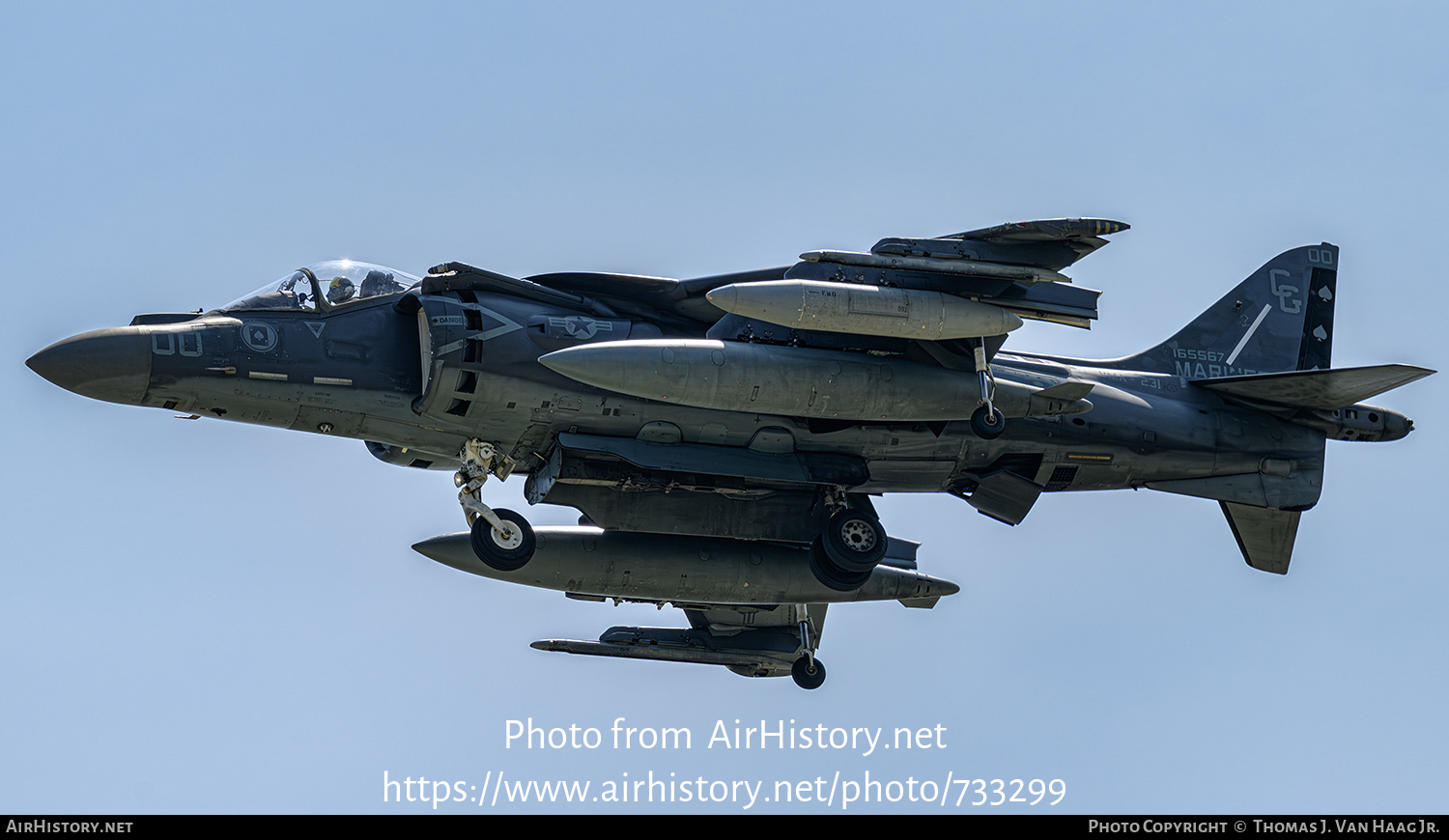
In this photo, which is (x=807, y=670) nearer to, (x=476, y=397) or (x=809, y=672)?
(x=809, y=672)

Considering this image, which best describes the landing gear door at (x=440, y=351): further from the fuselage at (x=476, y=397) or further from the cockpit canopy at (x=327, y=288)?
the cockpit canopy at (x=327, y=288)

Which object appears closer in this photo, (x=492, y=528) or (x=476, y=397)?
(x=476, y=397)

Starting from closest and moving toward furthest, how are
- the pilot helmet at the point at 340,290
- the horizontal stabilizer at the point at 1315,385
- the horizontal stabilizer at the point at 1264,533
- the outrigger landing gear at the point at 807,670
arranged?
the pilot helmet at the point at 340,290 → the horizontal stabilizer at the point at 1315,385 → the horizontal stabilizer at the point at 1264,533 → the outrigger landing gear at the point at 807,670

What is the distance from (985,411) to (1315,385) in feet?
15.8

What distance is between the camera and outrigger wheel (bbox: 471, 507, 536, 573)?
17156 millimetres

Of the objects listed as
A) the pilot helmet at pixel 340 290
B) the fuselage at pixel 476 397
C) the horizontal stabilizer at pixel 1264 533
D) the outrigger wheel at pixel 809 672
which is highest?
the pilot helmet at pixel 340 290

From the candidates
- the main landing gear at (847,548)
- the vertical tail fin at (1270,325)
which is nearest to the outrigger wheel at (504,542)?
the main landing gear at (847,548)

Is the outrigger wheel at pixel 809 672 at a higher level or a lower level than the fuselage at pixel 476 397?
lower

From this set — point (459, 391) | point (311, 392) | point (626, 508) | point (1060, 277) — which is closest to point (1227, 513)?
point (1060, 277)

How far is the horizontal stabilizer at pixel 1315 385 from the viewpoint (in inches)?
750

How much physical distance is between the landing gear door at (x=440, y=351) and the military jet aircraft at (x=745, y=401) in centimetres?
3

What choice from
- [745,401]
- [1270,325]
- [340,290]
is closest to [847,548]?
[745,401]

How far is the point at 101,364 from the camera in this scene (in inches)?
622

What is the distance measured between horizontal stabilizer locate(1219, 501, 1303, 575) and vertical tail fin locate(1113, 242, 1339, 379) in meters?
1.83
